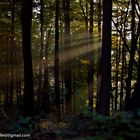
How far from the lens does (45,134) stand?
6.08 m

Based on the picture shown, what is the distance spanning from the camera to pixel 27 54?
14688 mm

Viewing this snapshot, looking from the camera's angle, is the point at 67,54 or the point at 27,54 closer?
the point at 27,54

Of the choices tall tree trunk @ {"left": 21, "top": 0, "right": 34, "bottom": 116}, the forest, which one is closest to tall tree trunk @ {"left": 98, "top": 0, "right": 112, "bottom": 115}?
the forest

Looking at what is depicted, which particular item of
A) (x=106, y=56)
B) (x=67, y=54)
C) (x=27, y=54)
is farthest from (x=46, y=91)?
(x=106, y=56)

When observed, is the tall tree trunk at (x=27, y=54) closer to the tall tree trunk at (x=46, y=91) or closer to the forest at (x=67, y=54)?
the forest at (x=67, y=54)

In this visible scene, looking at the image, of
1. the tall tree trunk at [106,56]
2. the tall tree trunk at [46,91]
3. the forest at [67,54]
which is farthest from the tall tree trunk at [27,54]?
the tall tree trunk at [46,91]

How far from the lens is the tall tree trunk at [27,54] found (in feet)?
47.4

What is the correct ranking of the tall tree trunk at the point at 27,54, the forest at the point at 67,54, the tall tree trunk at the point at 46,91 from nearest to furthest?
the forest at the point at 67,54 < the tall tree trunk at the point at 27,54 < the tall tree trunk at the point at 46,91

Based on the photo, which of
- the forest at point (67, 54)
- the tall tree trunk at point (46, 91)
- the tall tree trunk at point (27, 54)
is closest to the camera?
the forest at point (67, 54)

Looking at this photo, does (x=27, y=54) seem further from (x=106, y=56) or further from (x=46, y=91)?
(x=46, y=91)

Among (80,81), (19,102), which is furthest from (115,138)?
(80,81)

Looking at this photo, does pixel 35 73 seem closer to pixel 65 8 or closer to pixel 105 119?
pixel 65 8

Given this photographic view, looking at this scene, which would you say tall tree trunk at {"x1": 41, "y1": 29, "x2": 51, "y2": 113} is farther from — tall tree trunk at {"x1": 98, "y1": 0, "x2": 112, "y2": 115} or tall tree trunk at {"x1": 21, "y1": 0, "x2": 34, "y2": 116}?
tall tree trunk at {"x1": 98, "y1": 0, "x2": 112, "y2": 115}

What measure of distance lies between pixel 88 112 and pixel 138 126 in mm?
669
